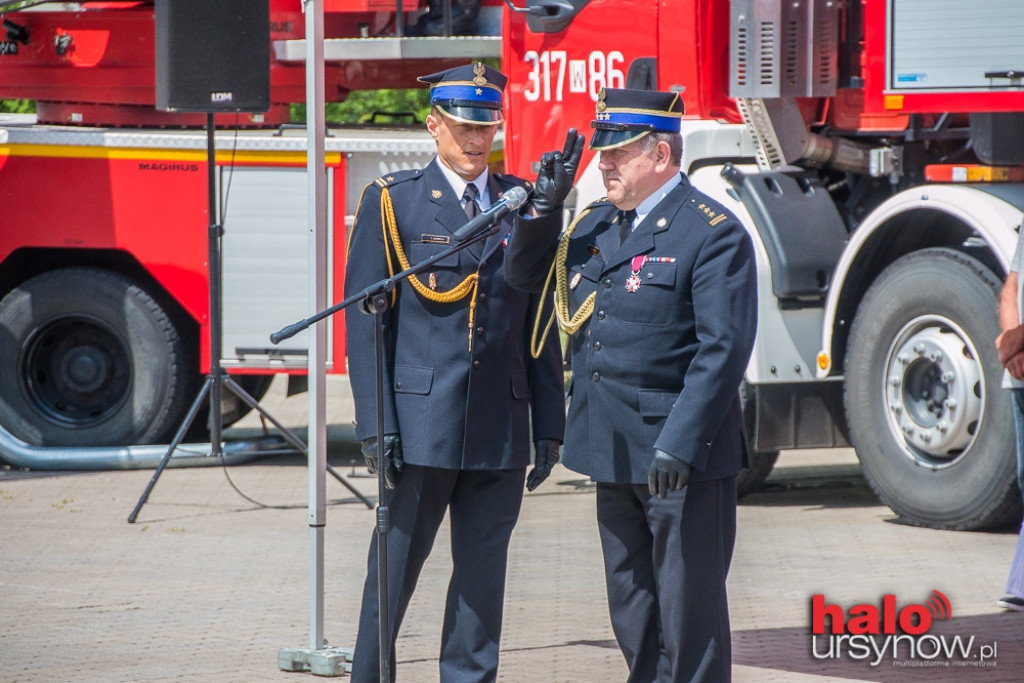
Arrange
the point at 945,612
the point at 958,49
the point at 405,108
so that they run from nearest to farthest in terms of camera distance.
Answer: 1. the point at 945,612
2. the point at 958,49
3. the point at 405,108

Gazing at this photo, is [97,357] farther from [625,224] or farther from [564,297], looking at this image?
[625,224]

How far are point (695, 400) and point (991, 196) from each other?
3.78m

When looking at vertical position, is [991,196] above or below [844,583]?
above

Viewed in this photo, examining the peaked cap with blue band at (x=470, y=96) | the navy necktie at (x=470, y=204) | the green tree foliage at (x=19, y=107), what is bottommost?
the navy necktie at (x=470, y=204)

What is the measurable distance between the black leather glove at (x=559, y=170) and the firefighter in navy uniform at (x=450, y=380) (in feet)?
1.76

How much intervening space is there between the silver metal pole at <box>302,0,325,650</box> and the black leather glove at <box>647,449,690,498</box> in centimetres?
174

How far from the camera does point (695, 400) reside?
4109 mm

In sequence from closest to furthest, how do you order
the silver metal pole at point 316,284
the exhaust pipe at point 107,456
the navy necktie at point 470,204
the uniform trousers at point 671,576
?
the uniform trousers at point 671,576
the navy necktie at point 470,204
the silver metal pole at point 316,284
the exhaust pipe at point 107,456

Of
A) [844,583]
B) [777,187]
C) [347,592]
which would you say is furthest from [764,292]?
[347,592]

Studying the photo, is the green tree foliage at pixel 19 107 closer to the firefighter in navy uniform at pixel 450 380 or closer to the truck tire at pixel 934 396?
the truck tire at pixel 934 396

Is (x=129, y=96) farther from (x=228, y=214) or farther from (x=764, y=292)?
(x=764, y=292)

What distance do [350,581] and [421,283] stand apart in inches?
103

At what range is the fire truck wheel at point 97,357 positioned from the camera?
9867 mm

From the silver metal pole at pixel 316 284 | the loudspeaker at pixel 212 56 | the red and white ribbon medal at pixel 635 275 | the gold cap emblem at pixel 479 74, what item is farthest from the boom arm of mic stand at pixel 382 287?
the loudspeaker at pixel 212 56
